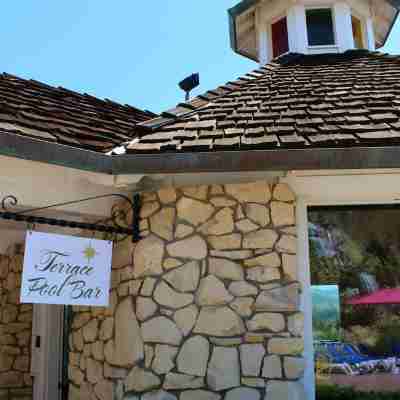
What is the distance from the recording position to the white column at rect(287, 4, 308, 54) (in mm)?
8453

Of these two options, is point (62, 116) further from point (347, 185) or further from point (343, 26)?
point (343, 26)

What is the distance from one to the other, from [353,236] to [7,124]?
3.08 meters

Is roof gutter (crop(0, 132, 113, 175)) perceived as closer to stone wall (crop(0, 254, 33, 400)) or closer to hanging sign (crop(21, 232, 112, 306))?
hanging sign (crop(21, 232, 112, 306))

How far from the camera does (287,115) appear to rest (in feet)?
14.9

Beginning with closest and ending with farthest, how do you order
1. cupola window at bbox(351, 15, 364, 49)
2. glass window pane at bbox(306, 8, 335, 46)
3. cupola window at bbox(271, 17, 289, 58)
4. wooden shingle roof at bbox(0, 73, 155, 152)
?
wooden shingle roof at bbox(0, 73, 155, 152) < glass window pane at bbox(306, 8, 335, 46) < cupola window at bbox(271, 17, 289, 58) < cupola window at bbox(351, 15, 364, 49)

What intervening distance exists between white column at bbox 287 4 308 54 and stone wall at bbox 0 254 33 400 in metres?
5.75

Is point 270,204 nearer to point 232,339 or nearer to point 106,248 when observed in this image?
point 232,339

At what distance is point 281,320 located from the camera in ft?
12.9

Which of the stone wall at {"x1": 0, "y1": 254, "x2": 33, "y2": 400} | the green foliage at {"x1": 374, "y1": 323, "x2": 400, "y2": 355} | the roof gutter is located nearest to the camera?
the roof gutter

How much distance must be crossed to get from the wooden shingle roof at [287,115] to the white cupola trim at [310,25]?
175cm

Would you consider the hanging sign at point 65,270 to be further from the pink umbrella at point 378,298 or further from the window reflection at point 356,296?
the pink umbrella at point 378,298

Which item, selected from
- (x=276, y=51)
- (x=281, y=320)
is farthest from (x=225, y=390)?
(x=276, y=51)

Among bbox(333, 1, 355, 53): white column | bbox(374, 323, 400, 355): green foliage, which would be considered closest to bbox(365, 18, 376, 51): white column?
bbox(333, 1, 355, 53): white column

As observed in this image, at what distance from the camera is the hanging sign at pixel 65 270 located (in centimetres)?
341
